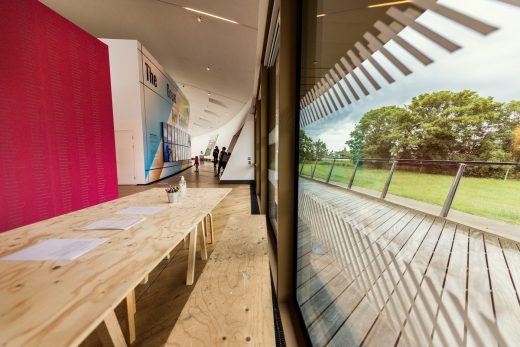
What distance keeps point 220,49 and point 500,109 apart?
235 inches

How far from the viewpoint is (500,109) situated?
0.34 m

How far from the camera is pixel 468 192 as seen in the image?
390 millimetres

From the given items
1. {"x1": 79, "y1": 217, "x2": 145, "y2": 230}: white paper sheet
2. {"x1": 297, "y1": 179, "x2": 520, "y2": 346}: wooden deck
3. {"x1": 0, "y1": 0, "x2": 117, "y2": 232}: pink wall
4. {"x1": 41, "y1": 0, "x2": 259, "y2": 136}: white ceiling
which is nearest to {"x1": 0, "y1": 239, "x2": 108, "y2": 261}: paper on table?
{"x1": 79, "y1": 217, "x2": 145, "y2": 230}: white paper sheet

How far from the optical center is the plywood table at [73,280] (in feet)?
2.01

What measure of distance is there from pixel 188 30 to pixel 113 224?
17.9 ft

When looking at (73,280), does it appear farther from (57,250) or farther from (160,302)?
(160,302)

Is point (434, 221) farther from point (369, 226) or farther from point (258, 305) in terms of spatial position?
point (258, 305)

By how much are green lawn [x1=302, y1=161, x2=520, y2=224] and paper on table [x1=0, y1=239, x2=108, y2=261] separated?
133 cm

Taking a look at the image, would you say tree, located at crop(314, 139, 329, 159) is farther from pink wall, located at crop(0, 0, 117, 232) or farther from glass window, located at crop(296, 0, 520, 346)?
pink wall, located at crop(0, 0, 117, 232)

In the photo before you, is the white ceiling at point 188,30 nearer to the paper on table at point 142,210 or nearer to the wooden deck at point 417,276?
the paper on table at point 142,210

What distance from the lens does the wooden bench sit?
Result: 0.87 metres

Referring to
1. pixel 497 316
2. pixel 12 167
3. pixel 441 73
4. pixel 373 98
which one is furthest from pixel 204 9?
pixel 497 316

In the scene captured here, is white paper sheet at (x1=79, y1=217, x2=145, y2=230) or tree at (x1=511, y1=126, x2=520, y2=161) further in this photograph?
white paper sheet at (x1=79, y1=217, x2=145, y2=230)

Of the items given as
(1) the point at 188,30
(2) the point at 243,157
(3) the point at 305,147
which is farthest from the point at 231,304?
(2) the point at 243,157
